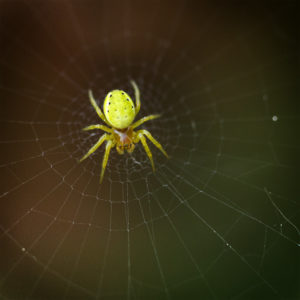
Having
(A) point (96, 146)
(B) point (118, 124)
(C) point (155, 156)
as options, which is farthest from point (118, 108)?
(C) point (155, 156)

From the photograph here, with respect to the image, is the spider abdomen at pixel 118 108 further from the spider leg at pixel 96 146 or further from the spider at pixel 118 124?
the spider leg at pixel 96 146

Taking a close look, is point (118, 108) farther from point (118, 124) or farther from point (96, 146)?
point (96, 146)

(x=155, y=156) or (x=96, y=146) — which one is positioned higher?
(x=96, y=146)

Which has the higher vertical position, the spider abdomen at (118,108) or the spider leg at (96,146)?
the spider abdomen at (118,108)

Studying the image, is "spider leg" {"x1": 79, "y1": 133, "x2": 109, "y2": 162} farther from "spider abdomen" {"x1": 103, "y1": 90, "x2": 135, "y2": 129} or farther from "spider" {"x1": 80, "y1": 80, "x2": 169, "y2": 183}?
"spider abdomen" {"x1": 103, "y1": 90, "x2": 135, "y2": 129}

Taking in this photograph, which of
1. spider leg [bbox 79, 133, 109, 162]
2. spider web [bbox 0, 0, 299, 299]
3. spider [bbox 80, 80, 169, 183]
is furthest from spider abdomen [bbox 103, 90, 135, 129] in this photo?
spider web [bbox 0, 0, 299, 299]

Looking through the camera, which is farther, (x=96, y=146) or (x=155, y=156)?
(x=155, y=156)

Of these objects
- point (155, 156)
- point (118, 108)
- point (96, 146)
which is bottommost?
point (155, 156)

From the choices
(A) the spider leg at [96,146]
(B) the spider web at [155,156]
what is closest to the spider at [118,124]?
(A) the spider leg at [96,146]
